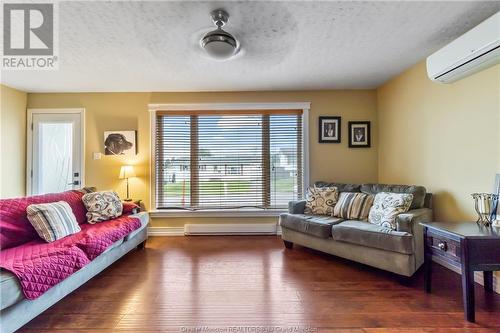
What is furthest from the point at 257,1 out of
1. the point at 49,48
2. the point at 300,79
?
the point at 49,48

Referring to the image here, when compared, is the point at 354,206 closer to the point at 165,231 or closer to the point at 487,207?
the point at 487,207

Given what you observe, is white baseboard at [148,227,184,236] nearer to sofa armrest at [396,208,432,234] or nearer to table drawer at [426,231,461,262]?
sofa armrest at [396,208,432,234]

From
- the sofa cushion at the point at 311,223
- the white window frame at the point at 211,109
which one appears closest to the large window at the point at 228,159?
the white window frame at the point at 211,109

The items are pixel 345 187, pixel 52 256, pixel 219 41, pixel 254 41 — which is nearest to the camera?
pixel 52 256

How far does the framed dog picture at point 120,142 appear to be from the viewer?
3777 millimetres

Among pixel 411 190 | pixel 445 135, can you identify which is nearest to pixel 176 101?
pixel 411 190

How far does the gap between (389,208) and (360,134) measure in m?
1.62

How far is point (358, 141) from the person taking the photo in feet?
12.6

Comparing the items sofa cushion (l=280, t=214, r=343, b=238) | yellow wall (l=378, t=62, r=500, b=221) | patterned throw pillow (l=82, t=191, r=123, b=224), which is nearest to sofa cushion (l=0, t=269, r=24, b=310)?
patterned throw pillow (l=82, t=191, r=123, b=224)

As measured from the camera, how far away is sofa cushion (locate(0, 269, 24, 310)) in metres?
1.42

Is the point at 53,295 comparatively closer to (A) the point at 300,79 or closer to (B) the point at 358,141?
(A) the point at 300,79

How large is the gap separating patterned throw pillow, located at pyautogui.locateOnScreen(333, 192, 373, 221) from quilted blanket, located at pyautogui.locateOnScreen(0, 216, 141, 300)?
2.62 m

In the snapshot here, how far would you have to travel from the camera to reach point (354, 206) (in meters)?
2.98

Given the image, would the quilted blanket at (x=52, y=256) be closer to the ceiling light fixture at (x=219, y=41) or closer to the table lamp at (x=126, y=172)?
the table lamp at (x=126, y=172)
